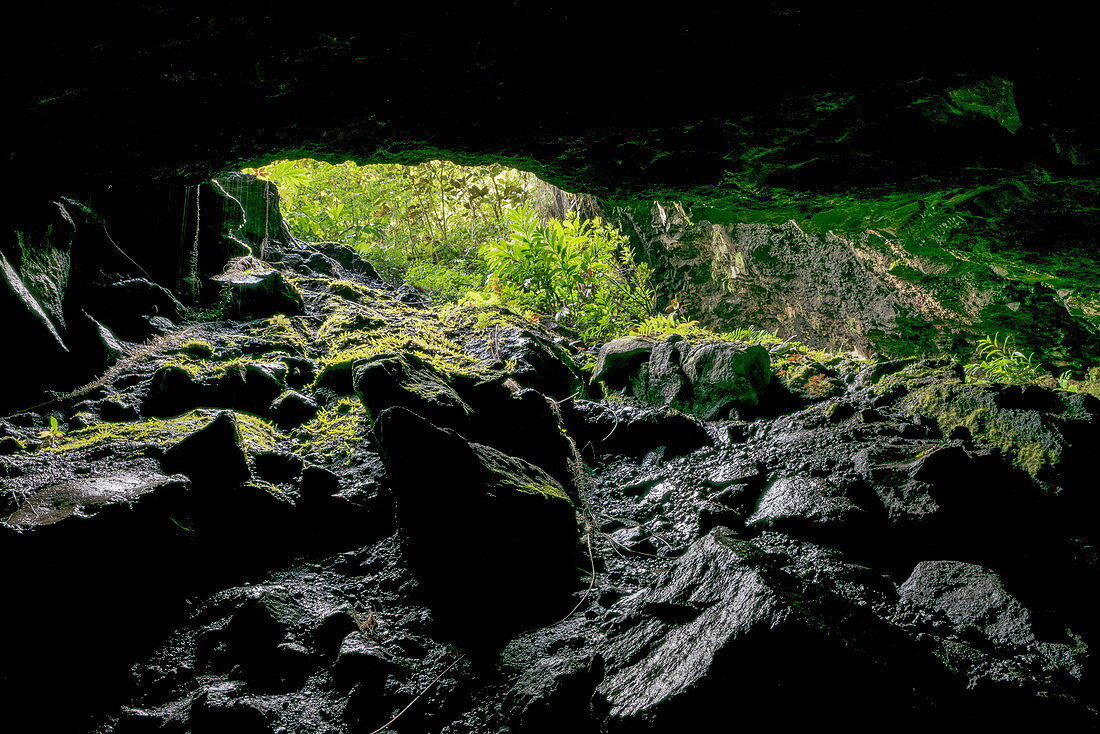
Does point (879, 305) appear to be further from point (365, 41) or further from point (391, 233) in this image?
point (391, 233)

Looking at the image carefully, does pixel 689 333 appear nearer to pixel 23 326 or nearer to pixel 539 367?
pixel 539 367

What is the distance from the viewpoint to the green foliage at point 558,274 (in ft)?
20.8

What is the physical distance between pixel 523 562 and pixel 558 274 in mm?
4884

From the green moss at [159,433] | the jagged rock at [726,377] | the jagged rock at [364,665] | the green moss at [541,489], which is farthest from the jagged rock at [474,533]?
the jagged rock at [726,377]

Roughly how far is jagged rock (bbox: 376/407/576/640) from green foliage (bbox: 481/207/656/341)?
420cm

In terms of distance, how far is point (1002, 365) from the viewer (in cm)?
442

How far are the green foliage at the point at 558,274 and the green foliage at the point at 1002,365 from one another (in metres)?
3.67

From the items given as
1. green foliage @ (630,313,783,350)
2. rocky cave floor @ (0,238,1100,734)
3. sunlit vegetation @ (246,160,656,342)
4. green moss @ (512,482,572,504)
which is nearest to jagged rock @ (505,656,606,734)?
rocky cave floor @ (0,238,1100,734)

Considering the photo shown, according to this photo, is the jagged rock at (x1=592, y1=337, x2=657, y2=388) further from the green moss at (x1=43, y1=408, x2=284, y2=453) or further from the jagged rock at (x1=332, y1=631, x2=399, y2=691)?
the jagged rock at (x1=332, y1=631, x2=399, y2=691)

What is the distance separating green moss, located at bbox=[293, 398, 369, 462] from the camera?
2836 mm

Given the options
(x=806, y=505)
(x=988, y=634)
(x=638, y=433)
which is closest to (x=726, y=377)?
(x=638, y=433)

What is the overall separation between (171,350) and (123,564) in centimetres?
243

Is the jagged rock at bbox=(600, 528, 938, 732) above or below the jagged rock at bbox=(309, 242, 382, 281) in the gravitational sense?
below

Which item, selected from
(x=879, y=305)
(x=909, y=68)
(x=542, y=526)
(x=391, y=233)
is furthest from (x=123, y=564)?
(x=391, y=233)
